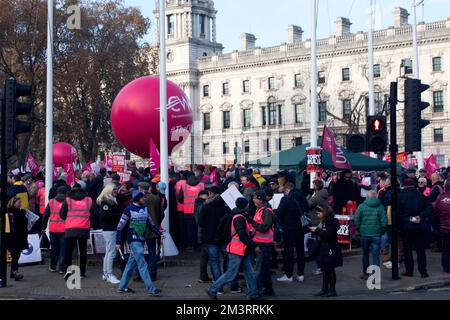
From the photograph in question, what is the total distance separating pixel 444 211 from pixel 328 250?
321 centimetres

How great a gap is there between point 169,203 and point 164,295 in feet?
17.6

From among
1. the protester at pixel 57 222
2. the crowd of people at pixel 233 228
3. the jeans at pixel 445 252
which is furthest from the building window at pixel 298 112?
the protester at pixel 57 222

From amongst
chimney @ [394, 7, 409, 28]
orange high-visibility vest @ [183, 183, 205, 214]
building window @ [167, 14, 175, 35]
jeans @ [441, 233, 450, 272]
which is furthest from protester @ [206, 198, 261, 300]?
building window @ [167, 14, 175, 35]

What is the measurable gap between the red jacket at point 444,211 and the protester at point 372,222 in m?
1.34

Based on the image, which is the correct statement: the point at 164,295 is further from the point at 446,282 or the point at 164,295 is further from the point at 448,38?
the point at 448,38

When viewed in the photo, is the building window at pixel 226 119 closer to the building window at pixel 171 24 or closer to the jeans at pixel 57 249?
the building window at pixel 171 24

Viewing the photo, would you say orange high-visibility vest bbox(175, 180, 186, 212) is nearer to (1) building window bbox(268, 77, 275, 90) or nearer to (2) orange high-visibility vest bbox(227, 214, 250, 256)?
(2) orange high-visibility vest bbox(227, 214, 250, 256)

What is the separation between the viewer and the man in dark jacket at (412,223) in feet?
47.8

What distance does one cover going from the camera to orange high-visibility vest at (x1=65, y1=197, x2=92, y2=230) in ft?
46.8

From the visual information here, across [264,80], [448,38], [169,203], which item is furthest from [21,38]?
[264,80]

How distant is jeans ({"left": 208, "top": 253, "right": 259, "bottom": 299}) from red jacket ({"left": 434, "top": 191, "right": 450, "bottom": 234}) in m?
4.46

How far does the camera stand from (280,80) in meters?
88.2
